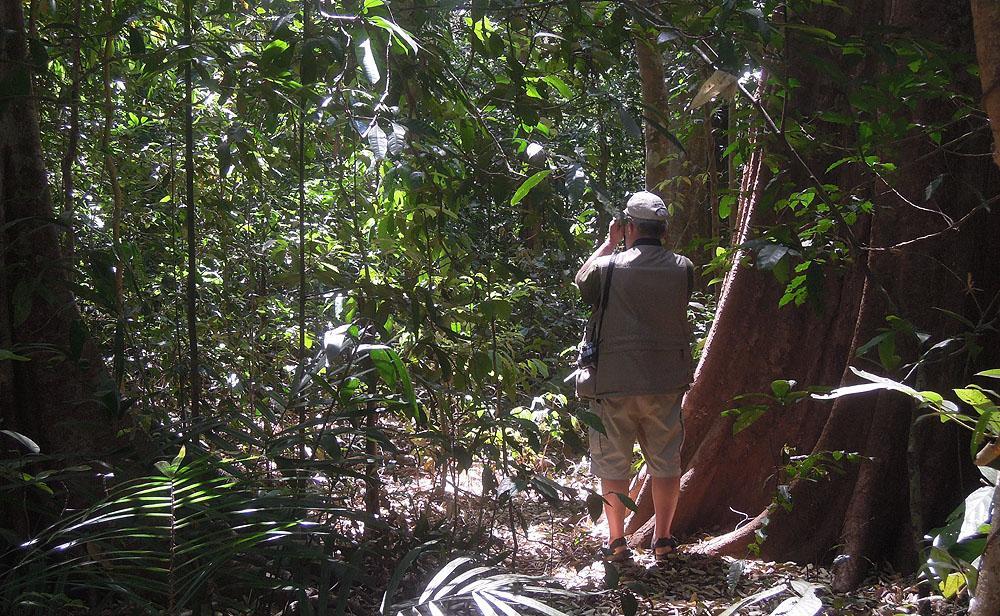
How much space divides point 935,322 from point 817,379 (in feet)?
2.44

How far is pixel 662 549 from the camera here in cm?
388

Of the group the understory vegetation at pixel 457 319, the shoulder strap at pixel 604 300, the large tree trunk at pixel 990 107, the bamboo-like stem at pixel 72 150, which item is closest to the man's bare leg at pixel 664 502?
the understory vegetation at pixel 457 319

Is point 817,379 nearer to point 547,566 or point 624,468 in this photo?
point 624,468

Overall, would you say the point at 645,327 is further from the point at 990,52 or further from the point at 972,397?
the point at 990,52

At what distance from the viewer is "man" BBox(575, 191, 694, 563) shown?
12.7 ft

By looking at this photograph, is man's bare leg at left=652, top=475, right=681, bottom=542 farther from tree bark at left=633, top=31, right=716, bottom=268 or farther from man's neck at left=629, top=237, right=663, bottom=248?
tree bark at left=633, top=31, right=716, bottom=268

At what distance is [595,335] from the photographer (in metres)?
3.97

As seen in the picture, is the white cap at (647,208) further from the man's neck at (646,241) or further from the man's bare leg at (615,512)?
the man's bare leg at (615,512)

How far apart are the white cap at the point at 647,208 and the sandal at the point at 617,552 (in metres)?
1.49

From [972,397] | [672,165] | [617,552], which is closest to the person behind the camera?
[972,397]

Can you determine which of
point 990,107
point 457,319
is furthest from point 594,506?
point 990,107

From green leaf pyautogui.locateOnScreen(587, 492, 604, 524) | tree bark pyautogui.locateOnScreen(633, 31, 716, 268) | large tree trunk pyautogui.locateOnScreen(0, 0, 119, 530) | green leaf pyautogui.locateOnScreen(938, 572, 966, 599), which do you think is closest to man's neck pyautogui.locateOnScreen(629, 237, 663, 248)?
tree bark pyautogui.locateOnScreen(633, 31, 716, 268)

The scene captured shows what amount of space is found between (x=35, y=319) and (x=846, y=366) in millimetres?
2964

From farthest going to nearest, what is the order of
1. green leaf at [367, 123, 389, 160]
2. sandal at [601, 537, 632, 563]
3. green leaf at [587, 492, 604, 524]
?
sandal at [601, 537, 632, 563]
green leaf at [587, 492, 604, 524]
green leaf at [367, 123, 389, 160]
